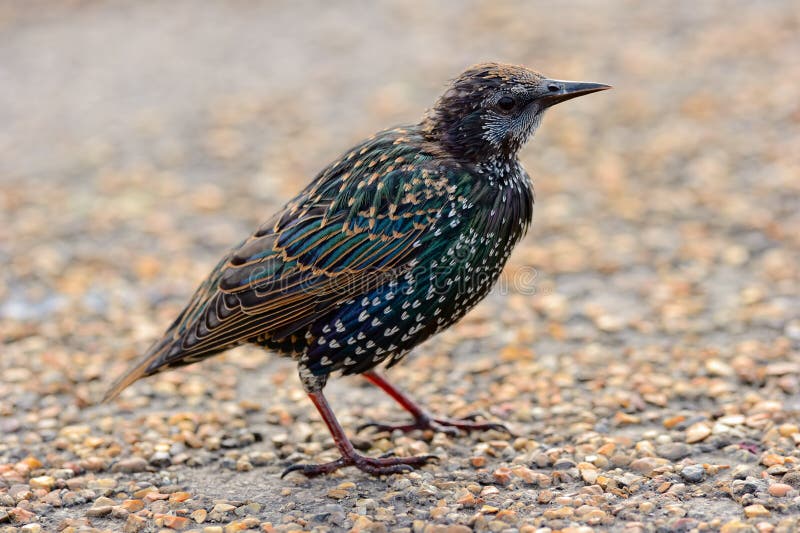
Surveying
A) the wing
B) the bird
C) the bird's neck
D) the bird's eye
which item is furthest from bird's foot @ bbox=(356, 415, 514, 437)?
the bird's eye

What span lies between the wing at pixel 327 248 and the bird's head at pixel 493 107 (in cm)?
17

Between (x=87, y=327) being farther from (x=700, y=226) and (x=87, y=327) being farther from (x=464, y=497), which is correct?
(x=700, y=226)

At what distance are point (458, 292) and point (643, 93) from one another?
17.7 ft

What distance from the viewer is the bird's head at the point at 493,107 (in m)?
4.05

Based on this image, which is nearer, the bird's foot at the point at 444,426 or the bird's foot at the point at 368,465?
the bird's foot at the point at 368,465

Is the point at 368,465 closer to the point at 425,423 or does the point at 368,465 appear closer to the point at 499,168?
the point at 425,423

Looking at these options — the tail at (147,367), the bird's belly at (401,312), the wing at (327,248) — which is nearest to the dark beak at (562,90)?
the wing at (327,248)

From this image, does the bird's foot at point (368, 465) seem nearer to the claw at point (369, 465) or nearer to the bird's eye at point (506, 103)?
the claw at point (369, 465)

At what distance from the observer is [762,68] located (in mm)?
8750

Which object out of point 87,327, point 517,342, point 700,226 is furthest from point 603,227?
point 87,327

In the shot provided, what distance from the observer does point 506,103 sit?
13.3 feet

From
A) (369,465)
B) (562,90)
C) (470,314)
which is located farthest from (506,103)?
(470,314)

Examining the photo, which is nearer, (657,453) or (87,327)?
(657,453)

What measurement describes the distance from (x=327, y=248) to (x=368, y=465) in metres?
0.95
